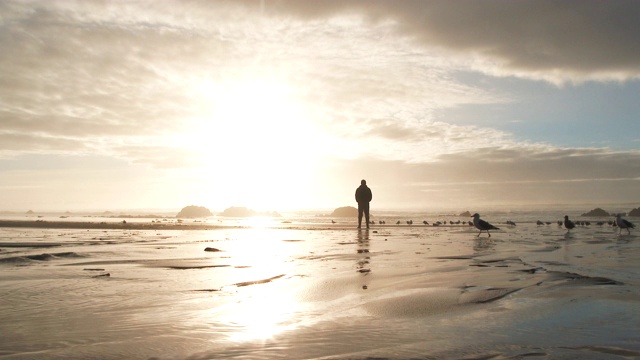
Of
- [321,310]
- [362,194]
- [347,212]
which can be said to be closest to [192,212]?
[347,212]

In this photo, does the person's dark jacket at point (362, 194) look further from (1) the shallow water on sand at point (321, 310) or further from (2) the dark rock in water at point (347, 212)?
(2) the dark rock in water at point (347, 212)

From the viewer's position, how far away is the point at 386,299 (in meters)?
5.24

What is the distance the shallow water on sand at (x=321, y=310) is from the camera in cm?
331

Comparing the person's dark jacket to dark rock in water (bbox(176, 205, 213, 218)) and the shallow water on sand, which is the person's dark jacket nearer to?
the shallow water on sand

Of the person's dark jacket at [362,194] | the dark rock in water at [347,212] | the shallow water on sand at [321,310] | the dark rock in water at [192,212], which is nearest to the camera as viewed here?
the shallow water on sand at [321,310]

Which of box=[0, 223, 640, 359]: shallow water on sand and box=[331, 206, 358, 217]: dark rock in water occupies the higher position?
box=[331, 206, 358, 217]: dark rock in water

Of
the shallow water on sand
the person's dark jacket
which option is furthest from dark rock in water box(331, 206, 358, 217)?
the shallow water on sand

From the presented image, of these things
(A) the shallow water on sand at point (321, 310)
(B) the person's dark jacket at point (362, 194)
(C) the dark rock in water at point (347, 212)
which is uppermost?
(B) the person's dark jacket at point (362, 194)

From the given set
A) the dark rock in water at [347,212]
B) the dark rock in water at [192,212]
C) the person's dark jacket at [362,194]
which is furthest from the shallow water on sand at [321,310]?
the dark rock in water at [347,212]

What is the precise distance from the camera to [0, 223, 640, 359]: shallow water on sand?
130 inches

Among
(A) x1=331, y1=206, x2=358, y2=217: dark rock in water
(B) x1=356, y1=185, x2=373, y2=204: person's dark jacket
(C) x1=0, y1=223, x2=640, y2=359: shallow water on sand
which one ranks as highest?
(B) x1=356, y1=185, x2=373, y2=204: person's dark jacket

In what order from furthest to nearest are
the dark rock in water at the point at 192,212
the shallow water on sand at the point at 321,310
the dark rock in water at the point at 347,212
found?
the dark rock in water at the point at 347,212 < the dark rock in water at the point at 192,212 < the shallow water on sand at the point at 321,310

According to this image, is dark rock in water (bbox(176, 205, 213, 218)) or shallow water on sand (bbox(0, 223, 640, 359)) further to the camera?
dark rock in water (bbox(176, 205, 213, 218))

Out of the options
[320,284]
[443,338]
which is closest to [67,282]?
[320,284]
